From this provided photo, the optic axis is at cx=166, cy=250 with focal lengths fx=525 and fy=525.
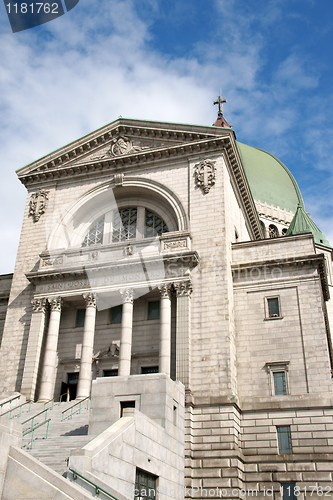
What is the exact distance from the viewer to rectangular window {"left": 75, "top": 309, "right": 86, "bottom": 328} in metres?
33.0

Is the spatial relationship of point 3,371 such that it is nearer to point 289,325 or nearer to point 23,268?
point 23,268

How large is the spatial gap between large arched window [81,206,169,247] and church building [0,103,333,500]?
0.10 metres

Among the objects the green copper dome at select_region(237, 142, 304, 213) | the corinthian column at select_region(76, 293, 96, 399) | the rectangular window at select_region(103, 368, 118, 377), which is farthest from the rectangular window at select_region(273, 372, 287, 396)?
the green copper dome at select_region(237, 142, 304, 213)

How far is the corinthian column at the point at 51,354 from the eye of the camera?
97.1ft

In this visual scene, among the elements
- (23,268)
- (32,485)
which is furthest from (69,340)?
(32,485)

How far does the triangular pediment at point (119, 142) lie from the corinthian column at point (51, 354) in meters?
10.8

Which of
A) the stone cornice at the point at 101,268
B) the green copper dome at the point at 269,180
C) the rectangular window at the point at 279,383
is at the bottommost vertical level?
the rectangular window at the point at 279,383

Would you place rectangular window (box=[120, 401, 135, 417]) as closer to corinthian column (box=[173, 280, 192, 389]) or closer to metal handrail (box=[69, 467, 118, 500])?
corinthian column (box=[173, 280, 192, 389])

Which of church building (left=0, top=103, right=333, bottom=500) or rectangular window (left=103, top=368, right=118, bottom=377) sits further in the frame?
rectangular window (left=103, top=368, right=118, bottom=377)

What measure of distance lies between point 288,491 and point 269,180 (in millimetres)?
46164

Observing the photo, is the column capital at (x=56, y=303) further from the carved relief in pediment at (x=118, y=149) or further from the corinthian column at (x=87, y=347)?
the carved relief in pediment at (x=118, y=149)

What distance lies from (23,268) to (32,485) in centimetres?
2243

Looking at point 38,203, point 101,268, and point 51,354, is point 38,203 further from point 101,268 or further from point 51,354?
point 51,354

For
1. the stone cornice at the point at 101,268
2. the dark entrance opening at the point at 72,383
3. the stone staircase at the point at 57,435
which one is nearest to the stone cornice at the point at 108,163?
the stone cornice at the point at 101,268
